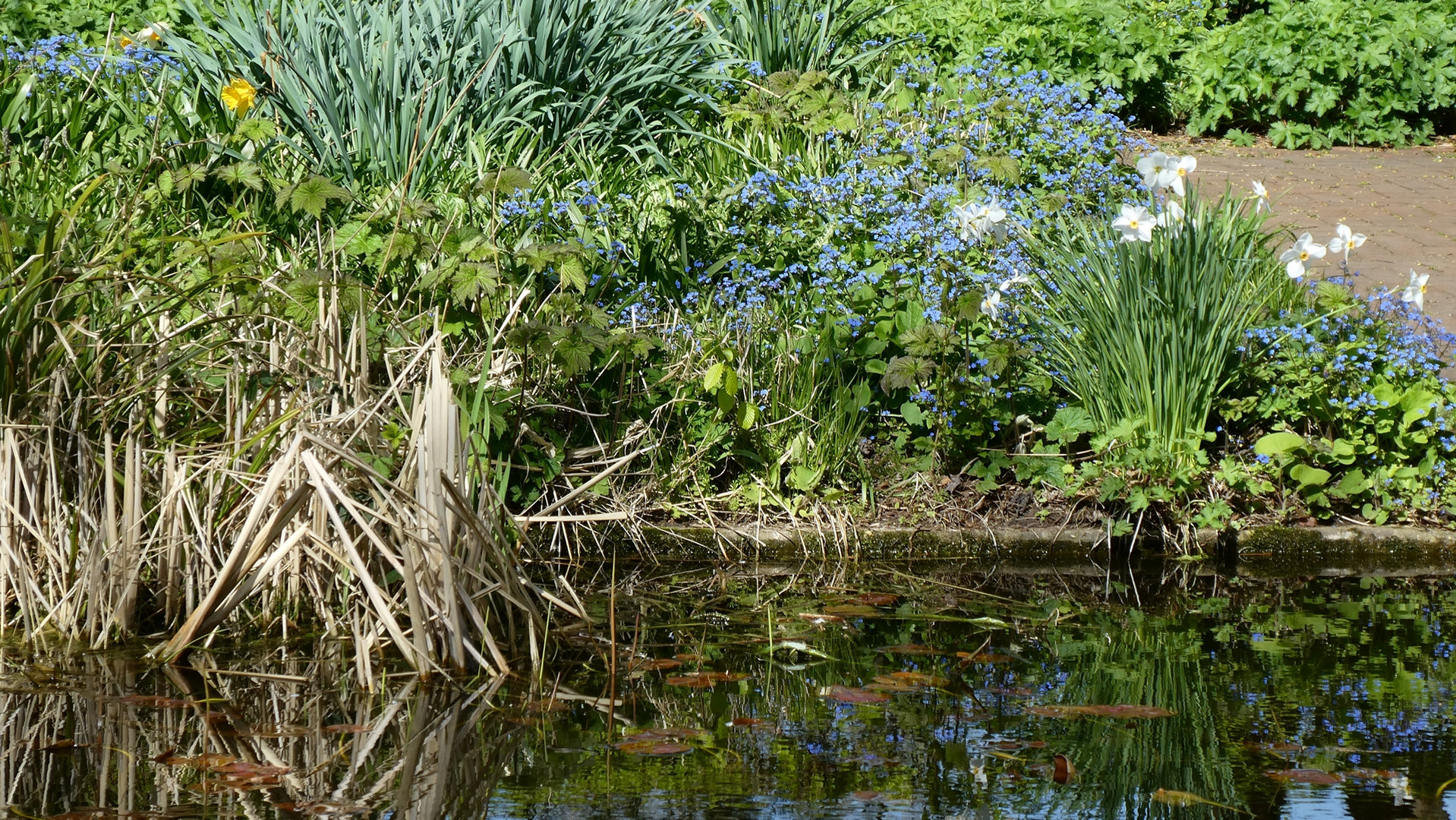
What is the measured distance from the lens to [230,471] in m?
3.87

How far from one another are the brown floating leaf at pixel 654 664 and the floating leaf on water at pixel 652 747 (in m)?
0.55

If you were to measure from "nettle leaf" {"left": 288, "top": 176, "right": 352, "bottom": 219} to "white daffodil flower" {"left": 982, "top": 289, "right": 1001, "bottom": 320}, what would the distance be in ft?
7.84

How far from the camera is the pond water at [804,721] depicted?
2.86 metres

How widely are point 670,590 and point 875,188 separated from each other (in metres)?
2.67

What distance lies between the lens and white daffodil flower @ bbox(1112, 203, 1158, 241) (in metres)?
5.06

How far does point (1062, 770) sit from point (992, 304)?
264 cm

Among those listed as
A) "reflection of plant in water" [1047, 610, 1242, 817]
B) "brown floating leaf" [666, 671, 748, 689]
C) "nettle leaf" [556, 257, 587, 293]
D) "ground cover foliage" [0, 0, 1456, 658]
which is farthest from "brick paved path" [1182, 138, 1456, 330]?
"brown floating leaf" [666, 671, 748, 689]

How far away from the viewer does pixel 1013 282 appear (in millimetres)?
5297

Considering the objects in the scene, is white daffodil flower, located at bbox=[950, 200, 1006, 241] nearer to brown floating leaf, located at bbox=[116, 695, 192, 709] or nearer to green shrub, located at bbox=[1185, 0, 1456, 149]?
brown floating leaf, located at bbox=[116, 695, 192, 709]

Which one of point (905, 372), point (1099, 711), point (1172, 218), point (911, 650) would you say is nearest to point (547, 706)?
point (911, 650)

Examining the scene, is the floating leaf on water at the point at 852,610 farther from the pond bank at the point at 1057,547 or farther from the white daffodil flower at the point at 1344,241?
the white daffodil flower at the point at 1344,241

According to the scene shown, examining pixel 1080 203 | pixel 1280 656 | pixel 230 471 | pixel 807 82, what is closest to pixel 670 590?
pixel 230 471

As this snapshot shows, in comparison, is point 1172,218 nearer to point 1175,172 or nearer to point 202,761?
point 1175,172

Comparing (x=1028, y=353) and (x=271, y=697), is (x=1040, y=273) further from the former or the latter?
(x=271, y=697)
